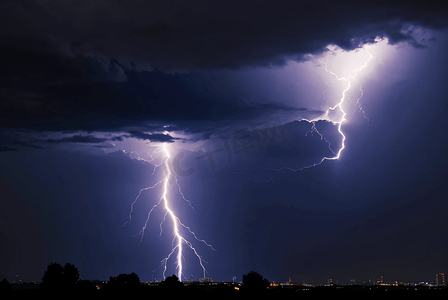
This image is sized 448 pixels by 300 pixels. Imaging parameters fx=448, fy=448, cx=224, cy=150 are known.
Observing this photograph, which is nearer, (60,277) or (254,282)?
(60,277)

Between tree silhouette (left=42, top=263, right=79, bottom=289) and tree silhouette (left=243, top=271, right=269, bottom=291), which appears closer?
tree silhouette (left=42, top=263, right=79, bottom=289)

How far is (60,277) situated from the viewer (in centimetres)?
5538

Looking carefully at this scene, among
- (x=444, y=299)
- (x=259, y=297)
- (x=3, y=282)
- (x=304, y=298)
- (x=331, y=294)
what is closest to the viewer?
(x=3, y=282)

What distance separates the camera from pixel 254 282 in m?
58.5

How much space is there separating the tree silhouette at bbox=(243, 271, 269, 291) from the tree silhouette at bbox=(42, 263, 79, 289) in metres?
21.5

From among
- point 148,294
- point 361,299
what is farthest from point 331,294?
point 148,294

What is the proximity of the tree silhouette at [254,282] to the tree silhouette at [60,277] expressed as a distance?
21.5m

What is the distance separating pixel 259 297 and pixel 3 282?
29611 millimetres

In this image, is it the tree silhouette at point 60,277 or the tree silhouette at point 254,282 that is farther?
the tree silhouette at point 254,282

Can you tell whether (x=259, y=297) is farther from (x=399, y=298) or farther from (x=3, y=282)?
(x=3, y=282)

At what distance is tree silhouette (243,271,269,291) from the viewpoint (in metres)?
57.6

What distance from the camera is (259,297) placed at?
5512 cm

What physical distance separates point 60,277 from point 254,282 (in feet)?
80.2

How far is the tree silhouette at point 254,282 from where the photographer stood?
57.6m
